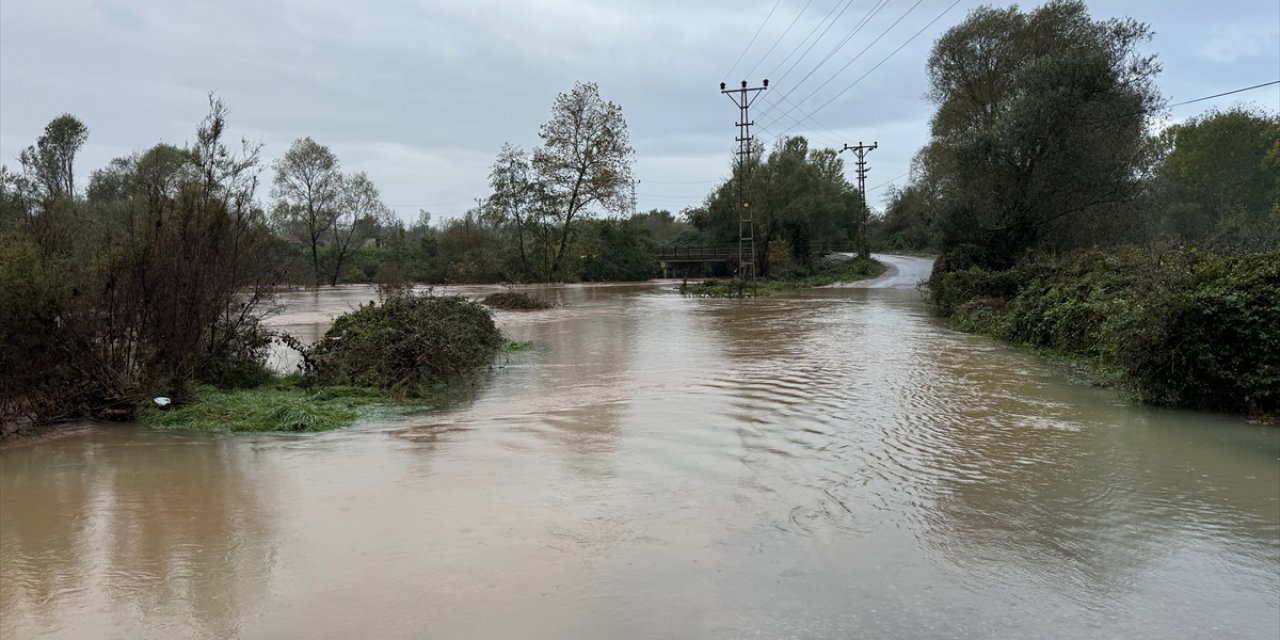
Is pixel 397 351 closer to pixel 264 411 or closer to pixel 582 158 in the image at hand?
pixel 264 411

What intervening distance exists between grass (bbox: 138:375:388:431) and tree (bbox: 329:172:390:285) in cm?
4977

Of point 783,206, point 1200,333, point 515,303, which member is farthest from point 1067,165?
point 783,206

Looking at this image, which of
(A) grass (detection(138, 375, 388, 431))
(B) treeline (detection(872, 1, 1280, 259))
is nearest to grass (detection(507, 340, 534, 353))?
(A) grass (detection(138, 375, 388, 431))

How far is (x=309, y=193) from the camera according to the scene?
180 ft

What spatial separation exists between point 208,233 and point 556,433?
5.68 metres

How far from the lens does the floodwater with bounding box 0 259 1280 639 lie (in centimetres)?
407

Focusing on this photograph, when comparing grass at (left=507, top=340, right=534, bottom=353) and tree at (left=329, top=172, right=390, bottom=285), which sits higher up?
tree at (left=329, top=172, right=390, bottom=285)

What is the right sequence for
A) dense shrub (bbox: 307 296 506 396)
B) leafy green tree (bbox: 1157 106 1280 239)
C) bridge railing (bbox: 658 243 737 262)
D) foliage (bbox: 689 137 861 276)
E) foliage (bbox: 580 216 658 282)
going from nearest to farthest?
dense shrub (bbox: 307 296 506 396), leafy green tree (bbox: 1157 106 1280 239), foliage (bbox: 689 137 861 276), foliage (bbox: 580 216 658 282), bridge railing (bbox: 658 243 737 262)

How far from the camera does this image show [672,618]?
157 inches

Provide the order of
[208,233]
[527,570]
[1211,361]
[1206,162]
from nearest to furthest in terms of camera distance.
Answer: [527,570] < [1211,361] < [208,233] < [1206,162]

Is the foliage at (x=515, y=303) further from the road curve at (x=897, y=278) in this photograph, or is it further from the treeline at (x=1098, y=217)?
the road curve at (x=897, y=278)

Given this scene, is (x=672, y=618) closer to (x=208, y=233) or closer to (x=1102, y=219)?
(x=208, y=233)

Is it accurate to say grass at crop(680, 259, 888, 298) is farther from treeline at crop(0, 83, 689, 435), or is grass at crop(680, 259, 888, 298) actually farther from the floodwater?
the floodwater

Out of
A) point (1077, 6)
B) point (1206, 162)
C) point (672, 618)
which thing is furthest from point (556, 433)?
point (1206, 162)
